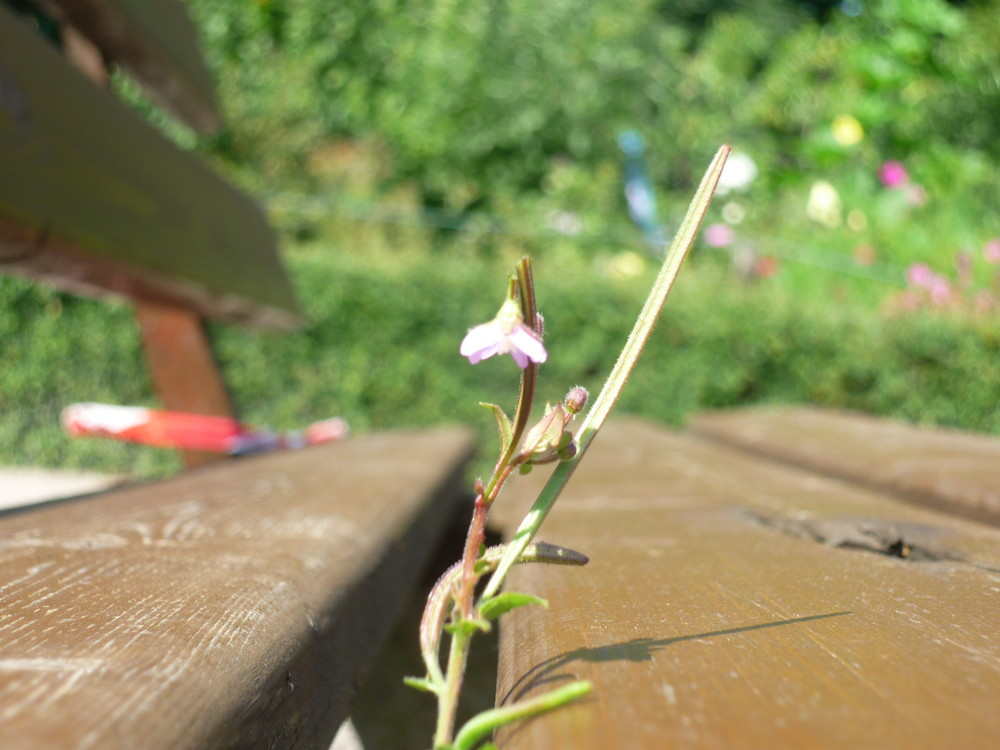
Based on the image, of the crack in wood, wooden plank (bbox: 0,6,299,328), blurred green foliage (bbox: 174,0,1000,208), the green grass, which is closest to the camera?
the crack in wood

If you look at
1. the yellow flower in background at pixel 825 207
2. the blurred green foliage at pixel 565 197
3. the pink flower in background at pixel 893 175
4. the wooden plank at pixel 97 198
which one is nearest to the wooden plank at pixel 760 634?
the wooden plank at pixel 97 198

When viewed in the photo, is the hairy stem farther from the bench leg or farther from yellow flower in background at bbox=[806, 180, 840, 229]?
yellow flower in background at bbox=[806, 180, 840, 229]

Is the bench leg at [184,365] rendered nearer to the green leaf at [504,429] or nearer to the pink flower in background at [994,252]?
the green leaf at [504,429]

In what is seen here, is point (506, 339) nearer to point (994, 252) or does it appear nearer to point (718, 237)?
point (994, 252)

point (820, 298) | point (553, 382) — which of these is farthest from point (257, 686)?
point (820, 298)

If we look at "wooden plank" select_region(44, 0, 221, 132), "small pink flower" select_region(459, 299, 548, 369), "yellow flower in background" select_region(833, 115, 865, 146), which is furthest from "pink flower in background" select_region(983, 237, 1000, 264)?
"small pink flower" select_region(459, 299, 548, 369)

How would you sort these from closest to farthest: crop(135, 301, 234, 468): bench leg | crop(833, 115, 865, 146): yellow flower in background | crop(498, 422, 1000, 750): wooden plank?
1. crop(498, 422, 1000, 750): wooden plank
2. crop(135, 301, 234, 468): bench leg
3. crop(833, 115, 865, 146): yellow flower in background

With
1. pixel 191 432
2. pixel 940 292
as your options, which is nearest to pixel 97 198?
pixel 191 432
